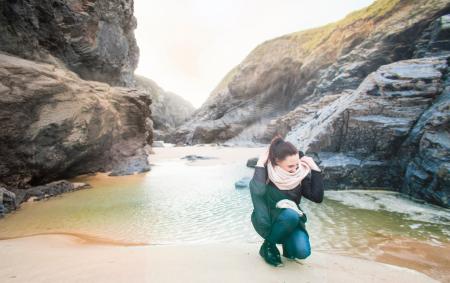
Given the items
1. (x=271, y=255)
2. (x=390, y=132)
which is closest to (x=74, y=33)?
(x=390, y=132)

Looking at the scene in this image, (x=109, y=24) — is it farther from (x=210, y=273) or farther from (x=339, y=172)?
(x=210, y=273)

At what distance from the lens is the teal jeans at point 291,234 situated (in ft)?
10.8

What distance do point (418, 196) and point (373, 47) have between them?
2882 cm

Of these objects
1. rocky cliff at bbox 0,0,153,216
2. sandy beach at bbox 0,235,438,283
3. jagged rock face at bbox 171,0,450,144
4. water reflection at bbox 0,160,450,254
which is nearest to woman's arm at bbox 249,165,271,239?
sandy beach at bbox 0,235,438,283

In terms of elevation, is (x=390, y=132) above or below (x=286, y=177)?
below

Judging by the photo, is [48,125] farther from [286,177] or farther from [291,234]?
[291,234]

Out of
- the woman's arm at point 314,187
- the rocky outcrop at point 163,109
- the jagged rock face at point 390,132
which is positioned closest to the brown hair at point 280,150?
the woman's arm at point 314,187

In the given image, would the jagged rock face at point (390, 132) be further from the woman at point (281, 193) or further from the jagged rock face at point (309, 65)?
the jagged rock face at point (309, 65)

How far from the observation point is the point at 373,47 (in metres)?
32.0

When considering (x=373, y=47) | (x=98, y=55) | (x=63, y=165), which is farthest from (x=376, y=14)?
(x=63, y=165)

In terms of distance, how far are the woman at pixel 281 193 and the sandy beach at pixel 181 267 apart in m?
0.24

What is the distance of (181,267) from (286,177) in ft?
5.17

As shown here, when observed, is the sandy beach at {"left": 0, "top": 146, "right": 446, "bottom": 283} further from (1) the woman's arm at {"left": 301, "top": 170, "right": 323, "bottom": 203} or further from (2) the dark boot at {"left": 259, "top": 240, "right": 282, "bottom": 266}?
(1) the woman's arm at {"left": 301, "top": 170, "right": 323, "bottom": 203}

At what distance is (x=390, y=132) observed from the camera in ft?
30.5
